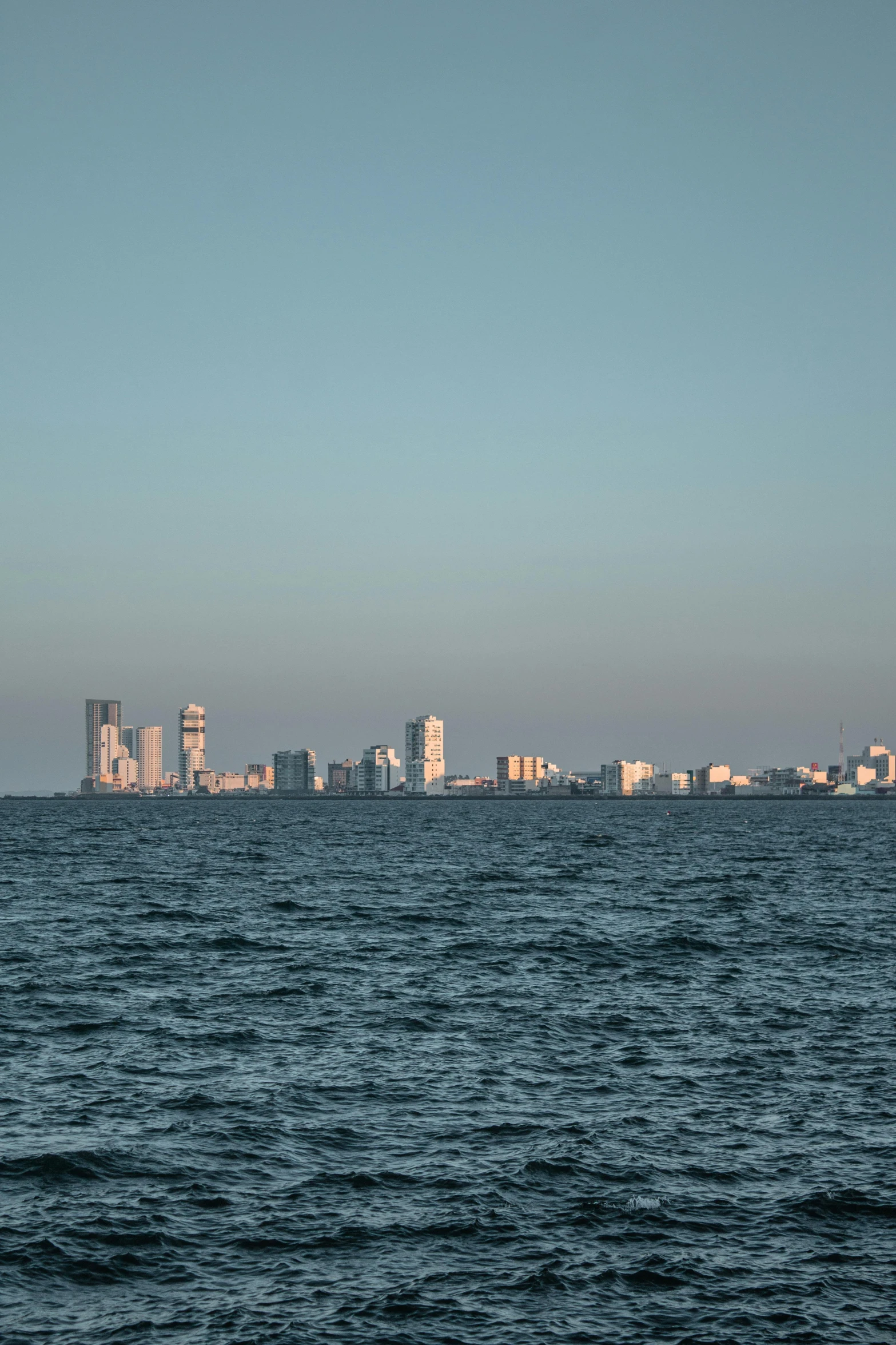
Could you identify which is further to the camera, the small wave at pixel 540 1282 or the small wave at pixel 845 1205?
the small wave at pixel 845 1205

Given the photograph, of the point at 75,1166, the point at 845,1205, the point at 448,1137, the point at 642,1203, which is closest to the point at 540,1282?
the point at 642,1203

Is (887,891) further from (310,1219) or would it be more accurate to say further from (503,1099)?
(310,1219)

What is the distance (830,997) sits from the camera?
36.5 m

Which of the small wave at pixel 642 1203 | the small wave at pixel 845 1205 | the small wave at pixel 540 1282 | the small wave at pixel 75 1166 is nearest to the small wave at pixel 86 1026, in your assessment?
the small wave at pixel 75 1166

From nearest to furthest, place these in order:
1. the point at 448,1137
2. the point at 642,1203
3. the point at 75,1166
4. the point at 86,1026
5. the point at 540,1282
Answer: the point at 540,1282 → the point at 642,1203 → the point at 75,1166 → the point at 448,1137 → the point at 86,1026

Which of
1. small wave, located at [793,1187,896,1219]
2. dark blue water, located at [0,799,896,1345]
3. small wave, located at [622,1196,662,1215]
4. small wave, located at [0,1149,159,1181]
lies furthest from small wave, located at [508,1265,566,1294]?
small wave, located at [0,1149,159,1181]

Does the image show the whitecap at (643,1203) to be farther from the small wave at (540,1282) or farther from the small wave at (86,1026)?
the small wave at (86,1026)

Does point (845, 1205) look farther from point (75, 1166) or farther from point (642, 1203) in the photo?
point (75, 1166)

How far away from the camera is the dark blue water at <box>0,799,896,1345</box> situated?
52.3ft

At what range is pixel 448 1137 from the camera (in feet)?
74.7

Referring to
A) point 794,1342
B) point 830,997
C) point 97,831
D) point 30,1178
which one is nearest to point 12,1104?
point 30,1178

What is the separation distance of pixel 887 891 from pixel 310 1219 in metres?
63.9

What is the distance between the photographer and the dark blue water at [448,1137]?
16.0 meters

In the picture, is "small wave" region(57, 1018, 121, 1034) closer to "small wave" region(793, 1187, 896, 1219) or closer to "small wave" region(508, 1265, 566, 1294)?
"small wave" region(508, 1265, 566, 1294)
